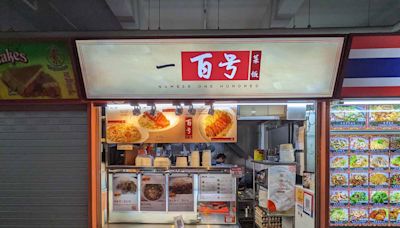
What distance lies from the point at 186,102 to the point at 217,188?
106 inches

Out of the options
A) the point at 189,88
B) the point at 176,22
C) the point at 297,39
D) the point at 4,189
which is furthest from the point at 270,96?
the point at 176,22

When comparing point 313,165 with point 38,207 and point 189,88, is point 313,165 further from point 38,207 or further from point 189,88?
point 38,207

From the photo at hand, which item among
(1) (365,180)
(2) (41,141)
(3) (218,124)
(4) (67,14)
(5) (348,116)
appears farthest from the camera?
(4) (67,14)

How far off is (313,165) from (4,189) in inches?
134

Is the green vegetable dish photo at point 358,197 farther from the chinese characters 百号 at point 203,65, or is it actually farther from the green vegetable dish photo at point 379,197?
the chinese characters 百号 at point 203,65

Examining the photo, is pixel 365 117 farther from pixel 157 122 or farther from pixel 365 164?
pixel 157 122

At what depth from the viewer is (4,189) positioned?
3668 millimetres

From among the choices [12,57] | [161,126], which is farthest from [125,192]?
[12,57]

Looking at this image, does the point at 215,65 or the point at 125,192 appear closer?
the point at 215,65

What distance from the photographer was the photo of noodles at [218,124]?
5.74 meters

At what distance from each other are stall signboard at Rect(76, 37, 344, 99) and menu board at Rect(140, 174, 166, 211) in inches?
106

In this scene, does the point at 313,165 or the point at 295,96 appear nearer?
the point at 295,96

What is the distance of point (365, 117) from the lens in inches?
169

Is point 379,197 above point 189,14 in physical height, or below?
below
